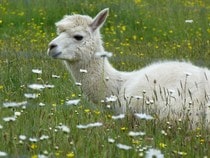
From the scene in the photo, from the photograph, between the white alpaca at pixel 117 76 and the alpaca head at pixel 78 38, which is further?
the alpaca head at pixel 78 38

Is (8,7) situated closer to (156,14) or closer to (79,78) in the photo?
(156,14)

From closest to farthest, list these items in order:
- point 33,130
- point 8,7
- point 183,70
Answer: point 33,130 < point 183,70 < point 8,7

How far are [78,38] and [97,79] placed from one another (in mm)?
485

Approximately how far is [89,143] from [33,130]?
425 mm

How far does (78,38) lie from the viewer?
752 centimetres

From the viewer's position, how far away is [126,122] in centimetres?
568

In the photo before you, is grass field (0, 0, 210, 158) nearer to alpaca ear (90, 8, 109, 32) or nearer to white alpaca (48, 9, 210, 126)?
white alpaca (48, 9, 210, 126)

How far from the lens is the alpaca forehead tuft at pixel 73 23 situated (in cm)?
748

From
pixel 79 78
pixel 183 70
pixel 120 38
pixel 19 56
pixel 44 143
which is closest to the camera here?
pixel 44 143

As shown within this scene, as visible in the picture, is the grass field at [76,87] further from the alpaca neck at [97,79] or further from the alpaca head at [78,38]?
the alpaca head at [78,38]

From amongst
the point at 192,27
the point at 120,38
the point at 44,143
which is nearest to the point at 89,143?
the point at 44,143

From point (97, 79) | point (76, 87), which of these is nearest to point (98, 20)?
point (97, 79)

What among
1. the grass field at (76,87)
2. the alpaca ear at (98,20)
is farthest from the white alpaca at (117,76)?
the grass field at (76,87)

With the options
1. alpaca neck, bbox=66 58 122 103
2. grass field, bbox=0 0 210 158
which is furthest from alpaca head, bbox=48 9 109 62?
grass field, bbox=0 0 210 158
